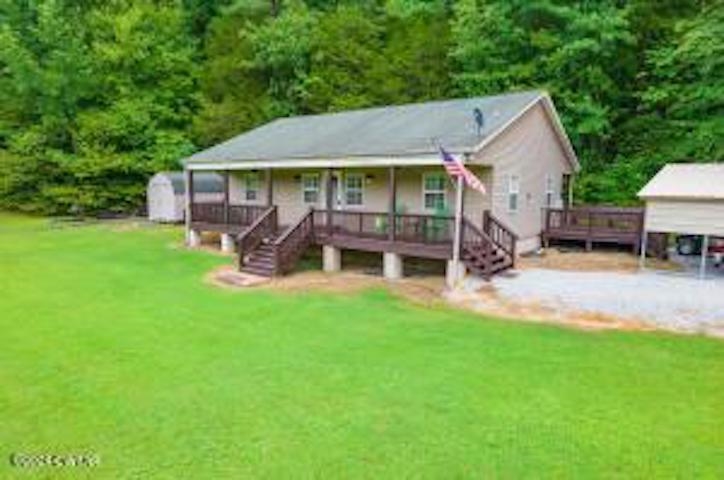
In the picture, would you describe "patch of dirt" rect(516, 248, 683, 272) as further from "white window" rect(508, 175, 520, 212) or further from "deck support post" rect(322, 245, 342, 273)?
"deck support post" rect(322, 245, 342, 273)

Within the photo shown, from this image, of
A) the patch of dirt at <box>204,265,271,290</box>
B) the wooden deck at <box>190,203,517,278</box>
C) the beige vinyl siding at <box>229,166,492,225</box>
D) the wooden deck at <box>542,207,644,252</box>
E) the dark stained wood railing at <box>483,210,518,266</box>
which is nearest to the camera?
the wooden deck at <box>190,203,517,278</box>

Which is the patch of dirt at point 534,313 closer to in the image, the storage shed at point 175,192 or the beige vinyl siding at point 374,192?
the beige vinyl siding at point 374,192

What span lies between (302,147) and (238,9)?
24473mm

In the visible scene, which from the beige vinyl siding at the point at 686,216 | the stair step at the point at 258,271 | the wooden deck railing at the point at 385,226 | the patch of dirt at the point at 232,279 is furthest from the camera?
the stair step at the point at 258,271

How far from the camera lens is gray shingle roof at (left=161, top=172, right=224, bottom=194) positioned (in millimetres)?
29703

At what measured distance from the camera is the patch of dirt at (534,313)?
425 inches

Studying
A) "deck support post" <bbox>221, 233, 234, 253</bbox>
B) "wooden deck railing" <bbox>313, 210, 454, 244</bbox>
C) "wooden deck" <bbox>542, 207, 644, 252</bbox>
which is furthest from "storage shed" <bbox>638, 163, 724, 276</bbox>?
"deck support post" <bbox>221, 233, 234, 253</bbox>

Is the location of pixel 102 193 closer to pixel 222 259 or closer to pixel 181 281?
pixel 222 259

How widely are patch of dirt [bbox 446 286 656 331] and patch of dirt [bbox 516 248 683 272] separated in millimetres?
2965

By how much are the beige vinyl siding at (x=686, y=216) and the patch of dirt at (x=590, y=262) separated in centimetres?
148

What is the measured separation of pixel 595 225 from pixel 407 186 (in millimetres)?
6201

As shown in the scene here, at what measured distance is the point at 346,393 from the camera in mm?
7461

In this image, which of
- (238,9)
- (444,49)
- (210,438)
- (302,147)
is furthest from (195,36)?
(210,438)

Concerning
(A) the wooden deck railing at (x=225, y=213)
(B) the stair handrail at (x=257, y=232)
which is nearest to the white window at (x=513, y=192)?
(B) the stair handrail at (x=257, y=232)
